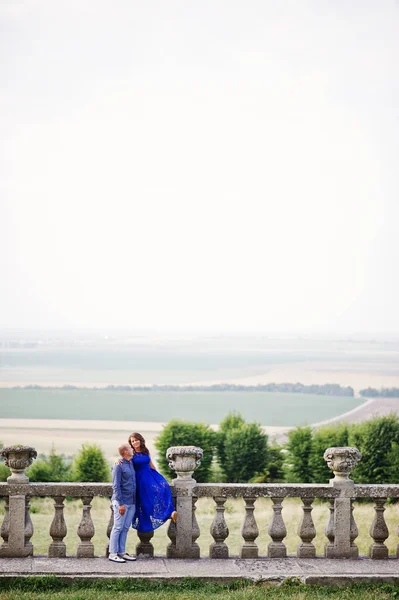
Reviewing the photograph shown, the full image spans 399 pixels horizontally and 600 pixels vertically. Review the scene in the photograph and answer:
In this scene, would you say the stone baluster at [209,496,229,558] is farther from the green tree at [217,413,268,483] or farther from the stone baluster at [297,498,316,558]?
the green tree at [217,413,268,483]

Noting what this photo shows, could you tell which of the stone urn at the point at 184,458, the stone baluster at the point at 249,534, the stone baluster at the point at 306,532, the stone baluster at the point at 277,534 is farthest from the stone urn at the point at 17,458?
the stone baluster at the point at 306,532

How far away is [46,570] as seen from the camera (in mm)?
9969

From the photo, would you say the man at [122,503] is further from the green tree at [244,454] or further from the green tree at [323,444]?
the green tree at [244,454]

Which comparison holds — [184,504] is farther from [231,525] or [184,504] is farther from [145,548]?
[231,525]

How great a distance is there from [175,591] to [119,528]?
1.43 meters

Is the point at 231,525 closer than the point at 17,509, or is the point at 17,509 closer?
the point at 17,509

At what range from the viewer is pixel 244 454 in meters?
48.2

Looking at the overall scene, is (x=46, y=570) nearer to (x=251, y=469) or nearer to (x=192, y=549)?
(x=192, y=549)

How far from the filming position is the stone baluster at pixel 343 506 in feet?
35.8

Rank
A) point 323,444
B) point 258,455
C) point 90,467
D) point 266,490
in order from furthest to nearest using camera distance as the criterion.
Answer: point 258,455
point 323,444
point 90,467
point 266,490

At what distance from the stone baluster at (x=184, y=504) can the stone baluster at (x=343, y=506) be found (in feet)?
6.14

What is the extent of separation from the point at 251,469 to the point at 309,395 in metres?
78.6

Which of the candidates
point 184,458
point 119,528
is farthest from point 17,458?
point 184,458

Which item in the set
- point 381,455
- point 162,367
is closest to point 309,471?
point 381,455
